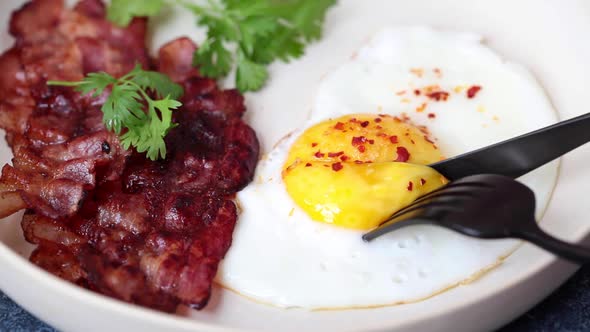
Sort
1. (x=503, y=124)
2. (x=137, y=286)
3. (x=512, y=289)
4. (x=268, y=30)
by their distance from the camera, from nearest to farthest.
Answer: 1. (x=512, y=289)
2. (x=137, y=286)
3. (x=503, y=124)
4. (x=268, y=30)

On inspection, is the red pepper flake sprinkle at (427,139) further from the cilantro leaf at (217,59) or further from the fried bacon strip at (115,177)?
the cilantro leaf at (217,59)

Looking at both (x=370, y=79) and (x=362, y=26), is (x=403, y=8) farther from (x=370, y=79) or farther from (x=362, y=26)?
(x=370, y=79)

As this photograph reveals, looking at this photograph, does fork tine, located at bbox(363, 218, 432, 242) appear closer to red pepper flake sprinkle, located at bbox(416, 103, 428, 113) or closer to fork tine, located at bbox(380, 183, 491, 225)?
fork tine, located at bbox(380, 183, 491, 225)

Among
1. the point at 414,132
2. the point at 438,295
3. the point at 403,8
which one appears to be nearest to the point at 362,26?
the point at 403,8

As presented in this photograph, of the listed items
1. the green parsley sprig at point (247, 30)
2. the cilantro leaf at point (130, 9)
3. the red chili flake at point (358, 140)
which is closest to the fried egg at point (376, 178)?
the red chili flake at point (358, 140)

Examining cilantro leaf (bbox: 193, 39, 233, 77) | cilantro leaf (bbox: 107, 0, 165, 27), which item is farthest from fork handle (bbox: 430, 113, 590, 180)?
cilantro leaf (bbox: 107, 0, 165, 27)

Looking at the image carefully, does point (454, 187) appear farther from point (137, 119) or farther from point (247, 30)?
point (247, 30)
